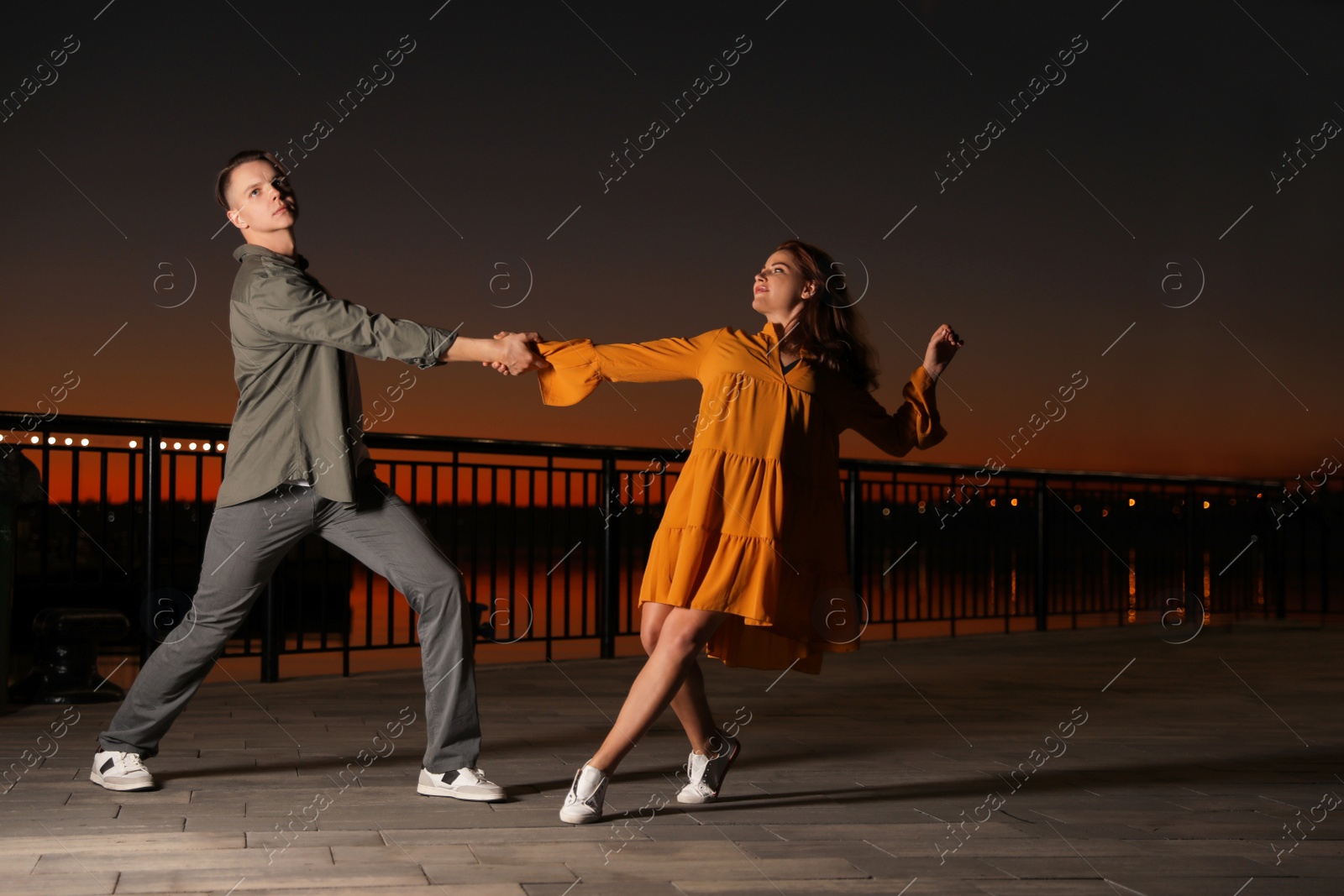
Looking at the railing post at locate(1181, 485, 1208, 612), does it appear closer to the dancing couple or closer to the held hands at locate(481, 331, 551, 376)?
the dancing couple

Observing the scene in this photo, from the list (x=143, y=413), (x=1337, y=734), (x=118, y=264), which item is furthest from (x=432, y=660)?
(x=118, y=264)

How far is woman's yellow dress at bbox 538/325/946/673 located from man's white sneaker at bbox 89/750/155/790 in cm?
133

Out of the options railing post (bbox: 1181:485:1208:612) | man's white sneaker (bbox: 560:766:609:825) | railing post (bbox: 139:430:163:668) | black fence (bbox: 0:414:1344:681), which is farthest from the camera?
railing post (bbox: 1181:485:1208:612)

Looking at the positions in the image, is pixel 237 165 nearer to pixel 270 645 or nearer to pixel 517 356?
pixel 517 356

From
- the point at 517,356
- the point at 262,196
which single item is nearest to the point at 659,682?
the point at 517,356

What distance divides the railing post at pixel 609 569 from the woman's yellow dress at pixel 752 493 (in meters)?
3.26

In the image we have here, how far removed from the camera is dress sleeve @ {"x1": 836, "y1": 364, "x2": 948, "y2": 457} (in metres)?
3.02

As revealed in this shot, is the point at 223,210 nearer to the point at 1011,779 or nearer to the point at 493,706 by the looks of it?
the point at 493,706

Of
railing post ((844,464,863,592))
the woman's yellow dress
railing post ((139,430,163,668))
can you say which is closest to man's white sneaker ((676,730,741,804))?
the woman's yellow dress

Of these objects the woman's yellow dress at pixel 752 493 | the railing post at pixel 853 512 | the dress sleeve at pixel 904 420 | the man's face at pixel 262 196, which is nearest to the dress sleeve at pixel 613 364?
the woman's yellow dress at pixel 752 493

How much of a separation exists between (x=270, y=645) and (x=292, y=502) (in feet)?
7.96

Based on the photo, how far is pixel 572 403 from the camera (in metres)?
2.92

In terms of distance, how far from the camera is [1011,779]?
329 centimetres

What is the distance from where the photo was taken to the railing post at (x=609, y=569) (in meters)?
6.25
